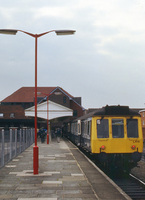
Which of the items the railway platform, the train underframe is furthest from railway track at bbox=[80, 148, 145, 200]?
the railway platform

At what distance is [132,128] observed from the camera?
48.4ft

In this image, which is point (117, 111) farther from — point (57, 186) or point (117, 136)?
point (57, 186)

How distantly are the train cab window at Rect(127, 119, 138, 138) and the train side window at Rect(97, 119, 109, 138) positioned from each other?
98cm

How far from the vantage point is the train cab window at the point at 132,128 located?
48.1ft

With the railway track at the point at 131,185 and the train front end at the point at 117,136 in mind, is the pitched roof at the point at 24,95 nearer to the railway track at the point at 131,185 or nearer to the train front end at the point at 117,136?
the train front end at the point at 117,136

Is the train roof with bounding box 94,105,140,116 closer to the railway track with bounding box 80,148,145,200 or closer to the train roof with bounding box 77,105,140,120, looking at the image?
the train roof with bounding box 77,105,140,120

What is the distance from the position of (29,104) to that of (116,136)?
266ft

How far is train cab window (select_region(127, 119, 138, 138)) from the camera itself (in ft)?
48.1

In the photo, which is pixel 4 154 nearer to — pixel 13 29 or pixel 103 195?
pixel 13 29

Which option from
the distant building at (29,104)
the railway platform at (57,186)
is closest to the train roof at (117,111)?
the railway platform at (57,186)

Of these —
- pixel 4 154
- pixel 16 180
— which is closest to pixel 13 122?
pixel 4 154

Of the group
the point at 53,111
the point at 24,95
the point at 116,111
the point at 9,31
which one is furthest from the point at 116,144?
the point at 24,95

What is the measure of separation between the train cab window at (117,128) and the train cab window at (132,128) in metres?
0.28

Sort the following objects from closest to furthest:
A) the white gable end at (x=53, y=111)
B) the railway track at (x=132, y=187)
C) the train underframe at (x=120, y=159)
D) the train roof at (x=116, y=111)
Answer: the railway track at (x=132, y=187), the train underframe at (x=120, y=159), the train roof at (x=116, y=111), the white gable end at (x=53, y=111)
